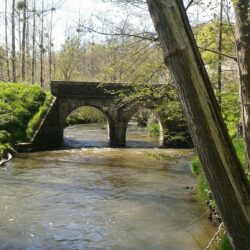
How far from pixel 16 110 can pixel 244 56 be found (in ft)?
56.0

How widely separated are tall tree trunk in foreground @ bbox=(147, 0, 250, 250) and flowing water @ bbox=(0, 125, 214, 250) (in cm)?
489

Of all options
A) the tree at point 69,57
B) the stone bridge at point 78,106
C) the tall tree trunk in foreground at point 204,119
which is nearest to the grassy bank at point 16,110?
the stone bridge at point 78,106

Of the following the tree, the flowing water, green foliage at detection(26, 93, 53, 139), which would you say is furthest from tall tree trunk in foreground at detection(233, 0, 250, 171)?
the tree

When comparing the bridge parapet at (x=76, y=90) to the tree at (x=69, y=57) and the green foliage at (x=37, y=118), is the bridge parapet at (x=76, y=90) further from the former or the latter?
the tree at (x=69, y=57)

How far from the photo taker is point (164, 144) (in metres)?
23.1

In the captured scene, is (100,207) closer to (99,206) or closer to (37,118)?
(99,206)

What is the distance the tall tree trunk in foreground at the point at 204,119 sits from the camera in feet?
8.54

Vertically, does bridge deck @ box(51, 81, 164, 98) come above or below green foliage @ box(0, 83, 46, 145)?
above

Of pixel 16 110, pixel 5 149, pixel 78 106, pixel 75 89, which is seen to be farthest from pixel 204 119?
pixel 78 106

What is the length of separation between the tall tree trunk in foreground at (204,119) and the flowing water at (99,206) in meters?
4.89

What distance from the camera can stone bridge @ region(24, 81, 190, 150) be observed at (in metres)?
21.4

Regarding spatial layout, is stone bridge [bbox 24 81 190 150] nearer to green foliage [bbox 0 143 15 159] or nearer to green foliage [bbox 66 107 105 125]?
green foliage [bbox 0 143 15 159]

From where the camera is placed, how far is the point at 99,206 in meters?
10.0

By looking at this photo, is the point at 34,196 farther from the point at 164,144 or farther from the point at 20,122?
the point at 164,144
